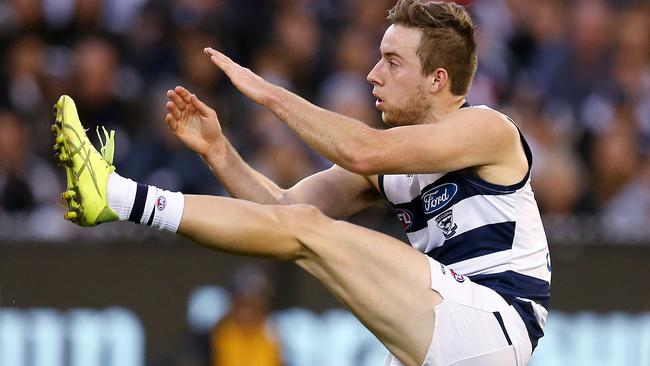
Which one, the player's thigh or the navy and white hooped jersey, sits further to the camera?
the navy and white hooped jersey

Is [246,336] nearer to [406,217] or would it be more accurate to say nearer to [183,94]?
[406,217]

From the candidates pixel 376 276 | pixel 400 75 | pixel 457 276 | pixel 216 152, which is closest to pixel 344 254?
pixel 376 276

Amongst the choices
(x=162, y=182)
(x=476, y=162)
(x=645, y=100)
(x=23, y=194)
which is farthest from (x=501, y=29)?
(x=476, y=162)

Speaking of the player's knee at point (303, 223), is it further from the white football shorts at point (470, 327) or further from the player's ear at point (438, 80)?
the player's ear at point (438, 80)

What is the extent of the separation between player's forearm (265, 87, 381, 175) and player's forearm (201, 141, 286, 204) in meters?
0.74

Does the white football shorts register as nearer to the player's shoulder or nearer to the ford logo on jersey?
the ford logo on jersey

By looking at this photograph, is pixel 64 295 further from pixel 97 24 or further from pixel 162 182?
pixel 97 24

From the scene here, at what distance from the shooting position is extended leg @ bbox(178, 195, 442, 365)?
6.00 m

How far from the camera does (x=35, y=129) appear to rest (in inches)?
440

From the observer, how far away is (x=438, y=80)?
6770mm

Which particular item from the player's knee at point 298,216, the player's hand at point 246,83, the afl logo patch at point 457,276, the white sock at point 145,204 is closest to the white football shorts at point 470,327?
the afl logo patch at point 457,276

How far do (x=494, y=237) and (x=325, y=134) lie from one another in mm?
1012

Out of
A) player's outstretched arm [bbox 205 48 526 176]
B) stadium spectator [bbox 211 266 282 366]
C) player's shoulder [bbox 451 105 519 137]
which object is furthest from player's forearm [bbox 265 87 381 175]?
stadium spectator [bbox 211 266 282 366]

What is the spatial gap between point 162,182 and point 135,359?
1.53 meters
